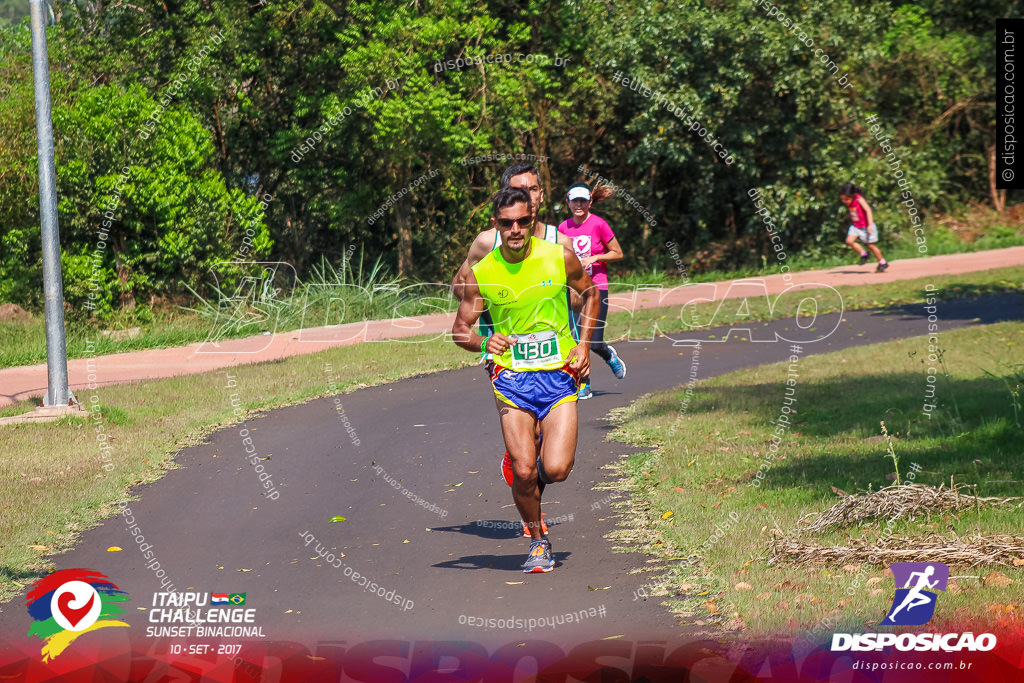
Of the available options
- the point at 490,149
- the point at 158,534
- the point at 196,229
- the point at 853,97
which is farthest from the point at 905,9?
the point at 158,534

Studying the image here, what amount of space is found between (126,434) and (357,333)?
7862 mm

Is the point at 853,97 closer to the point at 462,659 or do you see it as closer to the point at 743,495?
the point at 743,495

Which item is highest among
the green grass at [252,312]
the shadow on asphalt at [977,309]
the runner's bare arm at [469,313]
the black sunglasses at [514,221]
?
the black sunglasses at [514,221]

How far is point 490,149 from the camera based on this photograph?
21.8 meters

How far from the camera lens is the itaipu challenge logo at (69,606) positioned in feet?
18.0

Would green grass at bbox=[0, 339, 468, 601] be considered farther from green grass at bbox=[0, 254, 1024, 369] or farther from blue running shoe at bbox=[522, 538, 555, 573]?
green grass at bbox=[0, 254, 1024, 369]

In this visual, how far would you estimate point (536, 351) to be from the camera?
6.36 meters

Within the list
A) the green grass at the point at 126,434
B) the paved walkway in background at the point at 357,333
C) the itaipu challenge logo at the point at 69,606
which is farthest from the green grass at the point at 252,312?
the itaipu challenge logo at the point at 69,606

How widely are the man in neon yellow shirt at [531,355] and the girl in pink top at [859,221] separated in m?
15.2

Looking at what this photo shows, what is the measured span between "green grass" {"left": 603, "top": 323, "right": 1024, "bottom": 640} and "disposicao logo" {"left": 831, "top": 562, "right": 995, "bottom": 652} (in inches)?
3.0

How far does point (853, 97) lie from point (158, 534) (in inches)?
774

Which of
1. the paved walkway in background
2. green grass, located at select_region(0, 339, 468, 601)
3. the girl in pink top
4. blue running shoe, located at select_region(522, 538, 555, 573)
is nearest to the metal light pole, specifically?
green grass, located at select_region(0, 339, 468, 601)

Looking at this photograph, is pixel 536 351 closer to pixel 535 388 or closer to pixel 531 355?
pixel 531 355

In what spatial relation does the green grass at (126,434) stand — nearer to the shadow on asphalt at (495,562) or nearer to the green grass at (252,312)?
the shadow on asphalt at (495,562)
